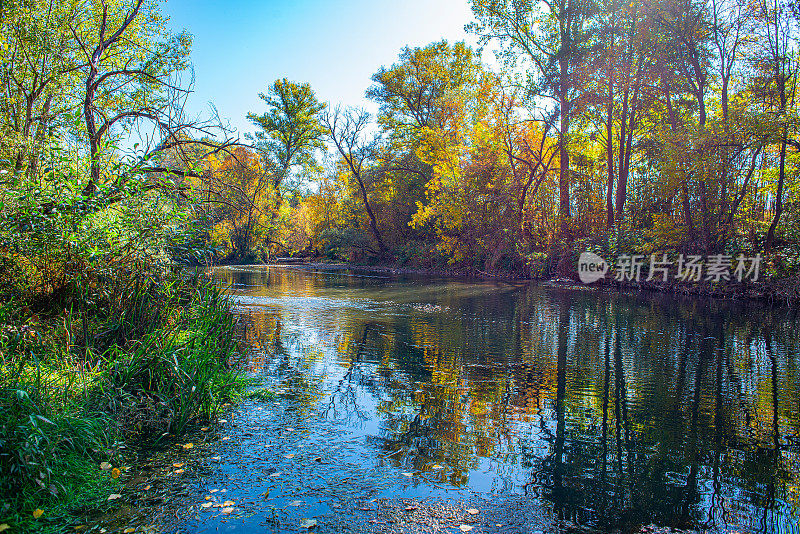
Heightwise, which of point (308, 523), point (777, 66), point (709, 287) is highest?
point (777, 66)

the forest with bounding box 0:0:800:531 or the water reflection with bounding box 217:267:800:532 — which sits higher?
the forest with bounding box 0:0:800:531

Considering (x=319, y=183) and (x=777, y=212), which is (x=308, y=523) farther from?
(x=319, y=183)

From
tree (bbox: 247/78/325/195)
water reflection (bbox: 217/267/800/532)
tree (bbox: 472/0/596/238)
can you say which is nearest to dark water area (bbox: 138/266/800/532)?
water reflection (bbox: 217/267/800/532)

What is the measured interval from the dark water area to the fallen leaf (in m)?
0.05

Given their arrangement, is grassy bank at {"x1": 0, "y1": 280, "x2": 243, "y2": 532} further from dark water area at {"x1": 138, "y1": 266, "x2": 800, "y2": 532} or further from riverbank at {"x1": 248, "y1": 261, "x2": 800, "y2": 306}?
riverbank at {"x1": 248, "y1": 261, "x2": 800, "y2": 306}

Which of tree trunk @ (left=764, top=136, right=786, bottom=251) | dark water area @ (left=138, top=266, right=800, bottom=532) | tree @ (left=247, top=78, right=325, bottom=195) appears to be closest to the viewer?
dark water area @ (left=138, top=266, right=800, bottom=532)

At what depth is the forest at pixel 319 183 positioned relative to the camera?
5.23 metres

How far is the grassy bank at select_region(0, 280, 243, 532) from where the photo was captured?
355cm

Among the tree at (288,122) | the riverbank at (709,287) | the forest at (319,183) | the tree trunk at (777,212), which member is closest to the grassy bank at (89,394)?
the forest at (319,183)

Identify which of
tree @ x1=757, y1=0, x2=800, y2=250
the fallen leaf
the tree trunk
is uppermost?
tree @ x1=757, y1=0, x2=800, y2=250

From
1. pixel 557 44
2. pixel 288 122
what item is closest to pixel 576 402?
pixel 557 44

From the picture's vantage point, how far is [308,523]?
3.60m

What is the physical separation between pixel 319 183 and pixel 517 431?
46041 mm

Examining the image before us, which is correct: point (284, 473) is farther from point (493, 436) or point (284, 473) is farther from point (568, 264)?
point (568, 264)
